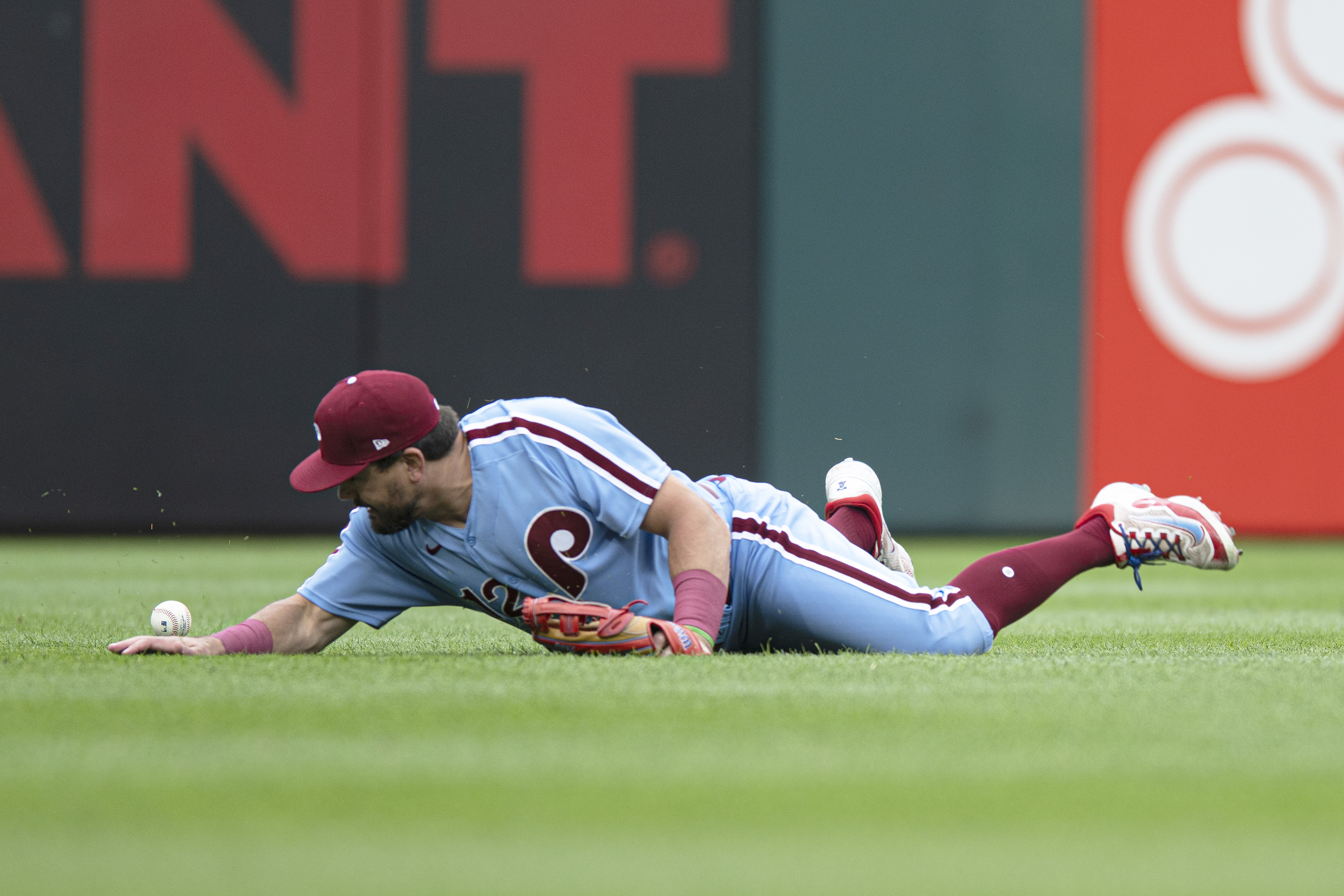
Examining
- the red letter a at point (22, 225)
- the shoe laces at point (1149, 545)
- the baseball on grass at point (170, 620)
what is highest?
the red letter a at point (22, 225)

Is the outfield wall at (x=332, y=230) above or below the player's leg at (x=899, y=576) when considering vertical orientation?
above

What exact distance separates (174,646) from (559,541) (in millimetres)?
825

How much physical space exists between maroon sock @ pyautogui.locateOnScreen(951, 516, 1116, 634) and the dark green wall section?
6111 mm

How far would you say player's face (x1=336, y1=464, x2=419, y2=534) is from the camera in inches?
124

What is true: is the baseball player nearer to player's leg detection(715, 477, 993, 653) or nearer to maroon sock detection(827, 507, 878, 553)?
player's leg detection(715, 477, 993, 653)

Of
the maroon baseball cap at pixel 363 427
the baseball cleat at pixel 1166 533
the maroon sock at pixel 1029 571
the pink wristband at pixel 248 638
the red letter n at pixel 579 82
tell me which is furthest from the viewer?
the red letter n at pixel 579 82

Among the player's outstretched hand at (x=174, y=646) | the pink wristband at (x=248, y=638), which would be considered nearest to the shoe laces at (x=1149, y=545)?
the pink wristband at (x=248, y=638)

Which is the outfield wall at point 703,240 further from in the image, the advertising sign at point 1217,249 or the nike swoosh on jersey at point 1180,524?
the nike swoosh on jersey at point 1180,524

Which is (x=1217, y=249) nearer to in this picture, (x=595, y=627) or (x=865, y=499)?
(x=865, y=499)

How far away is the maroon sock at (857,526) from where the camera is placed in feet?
12.7

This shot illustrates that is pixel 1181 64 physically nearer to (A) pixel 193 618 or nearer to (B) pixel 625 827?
(A) pixel 193 618

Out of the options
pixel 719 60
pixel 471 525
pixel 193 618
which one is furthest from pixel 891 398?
pixel 471 525

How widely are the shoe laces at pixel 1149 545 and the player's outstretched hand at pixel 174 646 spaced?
2027 mm

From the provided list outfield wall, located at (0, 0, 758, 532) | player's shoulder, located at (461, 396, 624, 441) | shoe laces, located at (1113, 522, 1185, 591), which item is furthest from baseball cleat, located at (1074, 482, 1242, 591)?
outfield wall, located at (0, 0, 758, 532)
